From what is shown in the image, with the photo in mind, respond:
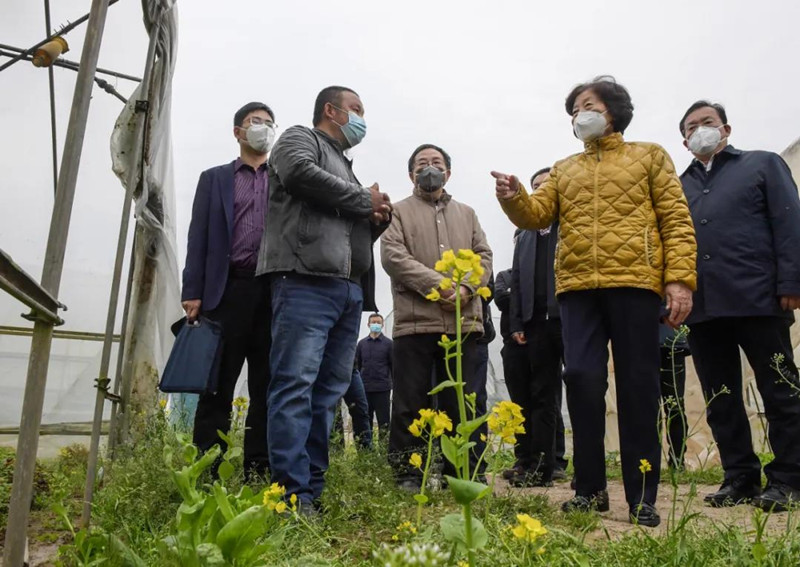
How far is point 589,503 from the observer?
109 inches

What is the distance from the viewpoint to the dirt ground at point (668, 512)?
92.8 inches

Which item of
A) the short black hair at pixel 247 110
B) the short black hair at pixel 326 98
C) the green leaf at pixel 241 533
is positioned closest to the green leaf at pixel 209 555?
the green leaf at pixel 241 533

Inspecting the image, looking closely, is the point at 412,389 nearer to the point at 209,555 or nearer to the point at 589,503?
the point at 589,503

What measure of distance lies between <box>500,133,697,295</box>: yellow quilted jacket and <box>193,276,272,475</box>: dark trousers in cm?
127

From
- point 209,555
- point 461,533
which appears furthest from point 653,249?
point 209,555

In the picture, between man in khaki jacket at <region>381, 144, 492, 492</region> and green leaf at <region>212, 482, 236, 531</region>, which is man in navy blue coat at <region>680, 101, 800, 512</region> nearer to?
man in khaki jacket at <region>381, 144, 492, 492</region>

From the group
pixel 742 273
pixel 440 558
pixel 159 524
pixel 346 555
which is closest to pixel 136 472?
pixel 159 524

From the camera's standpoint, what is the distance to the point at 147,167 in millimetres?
3266

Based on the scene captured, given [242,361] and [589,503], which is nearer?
[589,503]

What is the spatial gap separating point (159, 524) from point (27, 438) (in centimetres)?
98

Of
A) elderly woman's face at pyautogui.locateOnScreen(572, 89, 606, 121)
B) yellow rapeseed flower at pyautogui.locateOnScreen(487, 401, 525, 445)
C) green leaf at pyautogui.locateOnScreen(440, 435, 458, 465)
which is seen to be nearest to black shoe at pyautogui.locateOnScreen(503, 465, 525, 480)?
elderly woman's face at pyautogui.locateOnScreen(572, 89, 606, 121)

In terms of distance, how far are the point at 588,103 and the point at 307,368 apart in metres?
1.73

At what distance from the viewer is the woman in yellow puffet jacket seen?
2.80 meters

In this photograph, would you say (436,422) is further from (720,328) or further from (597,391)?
(720,328)
